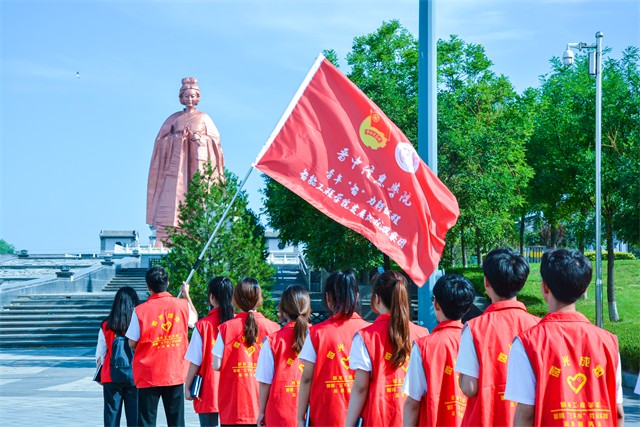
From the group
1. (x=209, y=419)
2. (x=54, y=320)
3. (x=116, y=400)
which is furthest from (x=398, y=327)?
(x=54, y=320)

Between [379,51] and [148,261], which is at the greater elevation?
[379,51]

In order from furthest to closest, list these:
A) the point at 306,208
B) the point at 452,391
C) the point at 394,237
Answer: the point at 306,208
the point at 394,237
the point at 452,391

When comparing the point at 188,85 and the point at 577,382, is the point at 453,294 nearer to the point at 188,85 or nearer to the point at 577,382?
the point at 577,382

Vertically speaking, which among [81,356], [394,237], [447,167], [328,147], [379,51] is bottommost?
[81,356]

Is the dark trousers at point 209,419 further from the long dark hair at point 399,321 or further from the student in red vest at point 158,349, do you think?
the long dark hair at point 399,321

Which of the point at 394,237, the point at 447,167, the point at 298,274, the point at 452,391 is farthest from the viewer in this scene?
the point at 298,274

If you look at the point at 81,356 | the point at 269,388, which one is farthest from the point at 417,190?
the point at 81,356

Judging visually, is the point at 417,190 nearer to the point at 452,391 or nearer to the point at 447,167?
the point at 452,391

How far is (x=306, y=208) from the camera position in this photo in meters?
23.6

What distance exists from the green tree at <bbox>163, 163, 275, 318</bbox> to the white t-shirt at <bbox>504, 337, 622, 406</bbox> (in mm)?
11489

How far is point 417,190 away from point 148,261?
32.4 m

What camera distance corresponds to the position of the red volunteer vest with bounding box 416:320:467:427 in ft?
13.3

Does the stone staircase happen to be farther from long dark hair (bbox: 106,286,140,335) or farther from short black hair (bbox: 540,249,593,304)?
short black hair (bbox: 540,249,593,304)

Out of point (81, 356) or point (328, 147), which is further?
point (81, 356)
